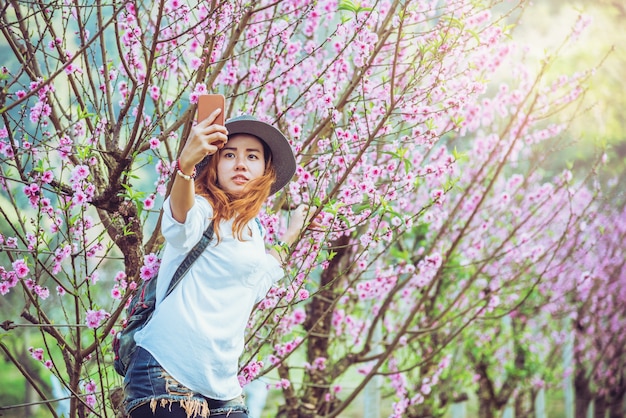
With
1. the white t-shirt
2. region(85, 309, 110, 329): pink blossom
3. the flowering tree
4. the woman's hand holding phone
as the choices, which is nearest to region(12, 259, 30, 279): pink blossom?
the flowering tree

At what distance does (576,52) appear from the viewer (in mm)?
12305

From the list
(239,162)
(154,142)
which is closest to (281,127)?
(154,142)

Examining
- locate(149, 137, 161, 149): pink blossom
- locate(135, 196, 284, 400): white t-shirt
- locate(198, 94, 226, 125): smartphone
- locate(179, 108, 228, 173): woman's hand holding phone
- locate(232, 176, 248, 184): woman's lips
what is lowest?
locate(135, 196, 284, 400): white t-shirt

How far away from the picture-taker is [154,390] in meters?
2.13

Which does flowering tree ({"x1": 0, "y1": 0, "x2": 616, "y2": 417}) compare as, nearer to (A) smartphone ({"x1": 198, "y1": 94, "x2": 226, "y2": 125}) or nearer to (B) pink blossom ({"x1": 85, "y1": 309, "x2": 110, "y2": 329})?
(B) pink blossom ({"x1": 85, "y1": 309, "x2": 110, "y2": 329})

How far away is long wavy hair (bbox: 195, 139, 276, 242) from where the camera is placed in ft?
7.71

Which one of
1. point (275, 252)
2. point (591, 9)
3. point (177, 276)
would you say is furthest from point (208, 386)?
point (591, 9)

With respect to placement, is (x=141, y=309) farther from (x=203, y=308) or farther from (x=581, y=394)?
(x=581, y=394)

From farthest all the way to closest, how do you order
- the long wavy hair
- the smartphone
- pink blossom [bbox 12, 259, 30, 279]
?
pink blossom [bbox 12, 259, 30, 279], the long wavy hair, the smartphone

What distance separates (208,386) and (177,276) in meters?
0.35

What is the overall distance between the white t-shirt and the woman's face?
18 centimetres

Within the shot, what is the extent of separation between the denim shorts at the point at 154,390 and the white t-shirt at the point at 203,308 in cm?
2

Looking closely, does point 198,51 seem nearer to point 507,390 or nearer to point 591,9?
point 507,390

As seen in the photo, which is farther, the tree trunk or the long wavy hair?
the tree trunk
